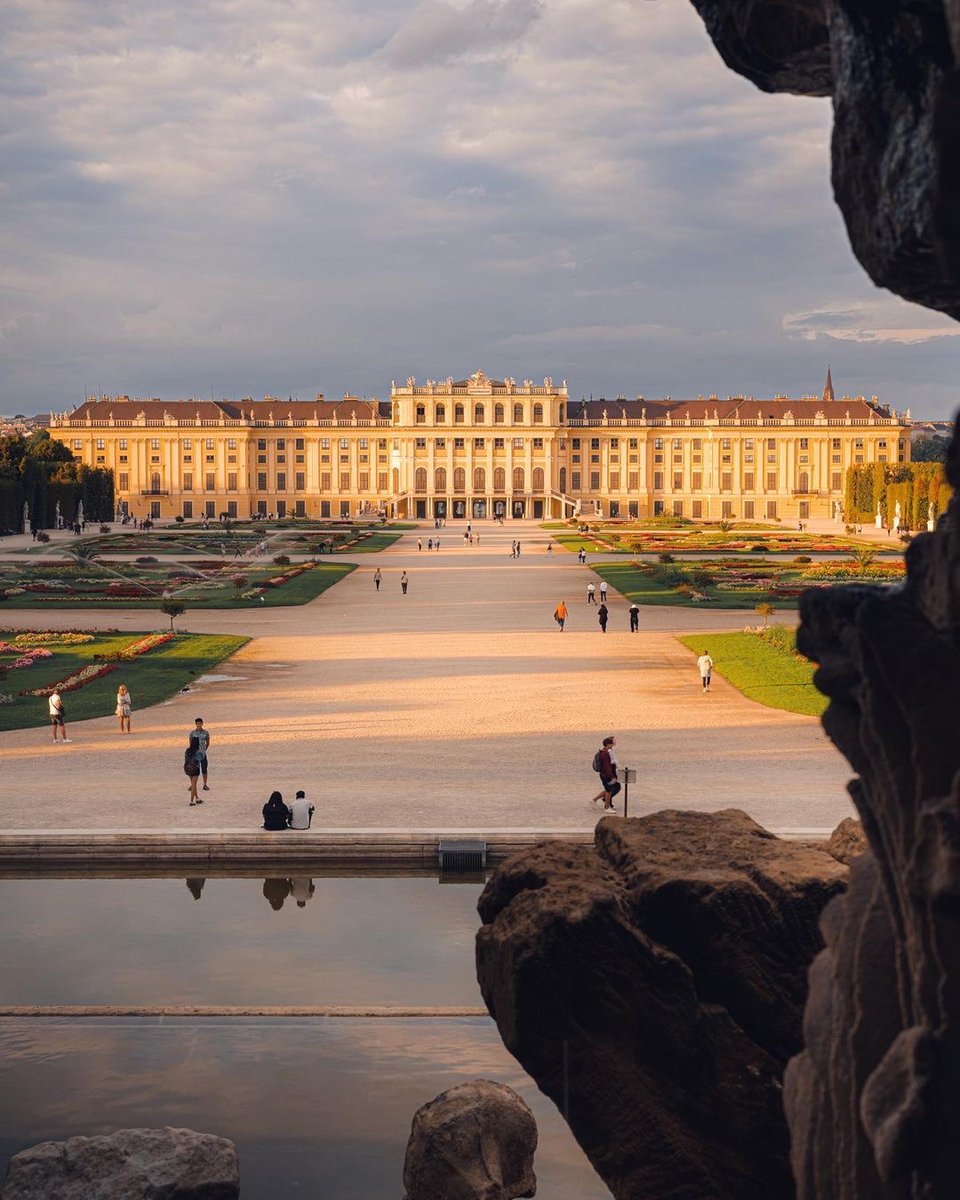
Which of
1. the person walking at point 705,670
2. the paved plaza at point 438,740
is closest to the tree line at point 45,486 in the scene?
the paved plaza at point 438,740

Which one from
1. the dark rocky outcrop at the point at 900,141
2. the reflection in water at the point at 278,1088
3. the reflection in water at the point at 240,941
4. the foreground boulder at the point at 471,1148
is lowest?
the reflection in water at the point at 278,1088

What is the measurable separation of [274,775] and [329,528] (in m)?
88.6

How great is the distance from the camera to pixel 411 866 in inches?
570

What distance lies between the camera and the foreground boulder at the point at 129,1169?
7.69 m

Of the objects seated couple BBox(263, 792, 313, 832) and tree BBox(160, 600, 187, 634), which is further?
tree BBox(160, 600, 187, 634)

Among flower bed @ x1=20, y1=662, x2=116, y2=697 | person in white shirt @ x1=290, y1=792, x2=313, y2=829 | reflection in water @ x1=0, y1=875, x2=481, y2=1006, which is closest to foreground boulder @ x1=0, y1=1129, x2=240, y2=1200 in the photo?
reflection in water @ x1=0, y1=875, x2=481, y2=1006

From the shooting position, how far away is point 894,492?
97.4 meters

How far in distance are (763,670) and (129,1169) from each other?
69.2 ft

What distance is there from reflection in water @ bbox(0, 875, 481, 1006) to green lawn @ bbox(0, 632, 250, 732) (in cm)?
867

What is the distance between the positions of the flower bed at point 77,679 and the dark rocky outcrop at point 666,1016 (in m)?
17.9

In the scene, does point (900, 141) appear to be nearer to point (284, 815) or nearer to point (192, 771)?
point (284, 815)

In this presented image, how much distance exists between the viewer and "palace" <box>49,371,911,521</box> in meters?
145

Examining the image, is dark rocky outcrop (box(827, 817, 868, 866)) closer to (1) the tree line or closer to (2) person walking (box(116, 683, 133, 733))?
(2) person walking (box(116, 683, 133, 733))

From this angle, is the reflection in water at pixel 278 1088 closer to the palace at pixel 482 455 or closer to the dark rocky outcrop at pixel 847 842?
the dark rocky outcrop at pixel 847 842
